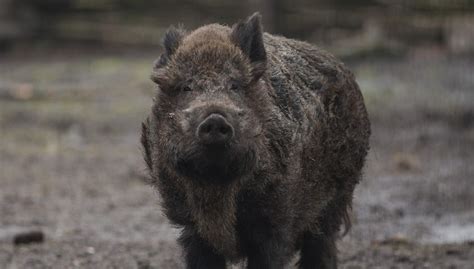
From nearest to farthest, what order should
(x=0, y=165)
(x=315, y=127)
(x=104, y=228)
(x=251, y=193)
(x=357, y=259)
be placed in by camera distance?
1. (x=251, y=193)
2. (x=315, y=127)
3. (x=357, y=259)
4. (x=104, y=228)
5. (x=0, y=165)

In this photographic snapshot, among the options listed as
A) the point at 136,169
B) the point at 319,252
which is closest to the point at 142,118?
the point at 136,169

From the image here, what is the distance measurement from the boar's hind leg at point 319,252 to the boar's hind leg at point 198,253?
3.54 feet

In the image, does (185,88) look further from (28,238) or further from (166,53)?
(28,238)

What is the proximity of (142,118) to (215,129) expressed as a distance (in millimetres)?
9872

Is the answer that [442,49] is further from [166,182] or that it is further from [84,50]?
[166,182]

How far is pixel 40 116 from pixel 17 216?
477 centimetres

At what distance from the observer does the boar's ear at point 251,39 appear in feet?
19.7

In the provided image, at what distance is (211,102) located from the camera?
5457 millimetres

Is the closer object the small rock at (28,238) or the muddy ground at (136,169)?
the muddy ground at (136,169)

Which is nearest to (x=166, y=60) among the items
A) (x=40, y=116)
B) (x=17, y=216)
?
(x=17, y=216)

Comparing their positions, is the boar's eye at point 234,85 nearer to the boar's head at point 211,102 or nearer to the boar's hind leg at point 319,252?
the boar's head at point 211,102

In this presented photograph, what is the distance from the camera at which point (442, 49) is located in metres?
18.3

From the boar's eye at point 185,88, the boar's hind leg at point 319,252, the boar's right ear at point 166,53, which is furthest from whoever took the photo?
the boar's hind leg at point 319,252

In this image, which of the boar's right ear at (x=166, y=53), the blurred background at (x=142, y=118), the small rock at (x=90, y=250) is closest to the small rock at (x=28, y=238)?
the blurred background at (x=142, y=118)
